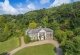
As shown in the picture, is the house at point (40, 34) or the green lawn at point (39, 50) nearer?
the green lawn at point (39, 50)

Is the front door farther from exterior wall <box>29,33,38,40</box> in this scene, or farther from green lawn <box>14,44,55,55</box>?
green lawn <box>14,44,55,55</box>

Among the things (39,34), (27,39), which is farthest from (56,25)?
(27,39)

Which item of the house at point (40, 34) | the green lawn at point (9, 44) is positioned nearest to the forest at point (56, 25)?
the house at point (40, 34)

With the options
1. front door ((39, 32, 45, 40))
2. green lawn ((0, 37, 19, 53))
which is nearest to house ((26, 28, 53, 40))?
front door ((39, 32, 45, 40))

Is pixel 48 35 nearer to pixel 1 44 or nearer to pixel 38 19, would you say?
pixel 1 44

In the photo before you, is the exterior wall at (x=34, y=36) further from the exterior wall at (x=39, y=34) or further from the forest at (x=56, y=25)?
the forest at (x=56, y=25)

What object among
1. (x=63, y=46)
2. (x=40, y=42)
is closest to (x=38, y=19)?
(x=40, y=42)
